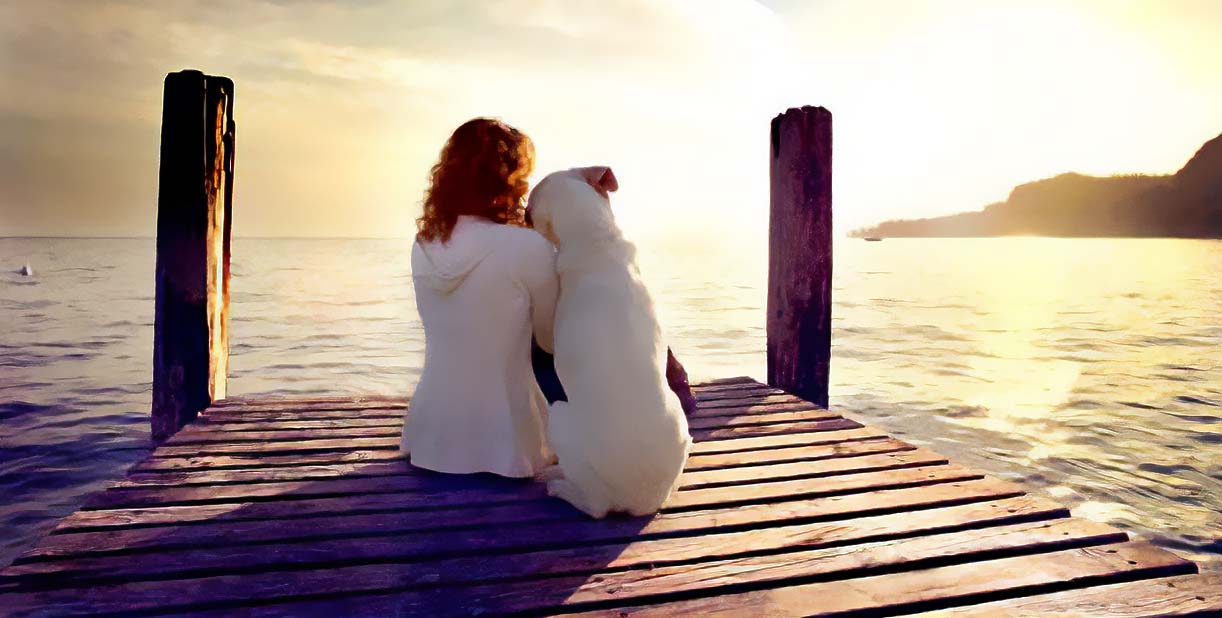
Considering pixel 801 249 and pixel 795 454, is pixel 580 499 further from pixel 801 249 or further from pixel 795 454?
pixel 801 249

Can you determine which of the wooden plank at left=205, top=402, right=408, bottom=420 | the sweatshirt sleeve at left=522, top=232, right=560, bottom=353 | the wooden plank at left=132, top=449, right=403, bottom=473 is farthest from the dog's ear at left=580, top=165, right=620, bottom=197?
the wooden plank at left=205, top=402, right=408, bottom=420

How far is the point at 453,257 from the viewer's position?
3.85m

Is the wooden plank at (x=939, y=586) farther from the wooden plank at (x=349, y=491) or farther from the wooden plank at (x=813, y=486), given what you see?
the wooden plank at (x=349, y=491)

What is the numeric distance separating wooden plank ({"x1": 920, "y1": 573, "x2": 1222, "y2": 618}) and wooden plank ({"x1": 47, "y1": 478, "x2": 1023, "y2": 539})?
911 millimetres

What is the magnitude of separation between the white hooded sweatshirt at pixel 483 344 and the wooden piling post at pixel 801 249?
10.6 feet

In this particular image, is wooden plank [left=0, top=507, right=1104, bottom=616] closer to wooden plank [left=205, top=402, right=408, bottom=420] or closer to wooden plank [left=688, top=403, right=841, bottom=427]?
wooden plank [left=688, top=403, right=841, bottom=427]

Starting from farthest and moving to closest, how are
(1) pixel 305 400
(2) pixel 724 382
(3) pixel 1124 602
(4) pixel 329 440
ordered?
(2) pixel 724 382
(1) pixel 305 400
(4) pixel 329 440
(3) pixel 1124 602

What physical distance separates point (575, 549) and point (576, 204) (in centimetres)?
141

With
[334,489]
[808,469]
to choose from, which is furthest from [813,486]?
[334,489]

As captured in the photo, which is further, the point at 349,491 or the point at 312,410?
the point at 312,410

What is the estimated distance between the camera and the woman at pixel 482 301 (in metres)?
3.84

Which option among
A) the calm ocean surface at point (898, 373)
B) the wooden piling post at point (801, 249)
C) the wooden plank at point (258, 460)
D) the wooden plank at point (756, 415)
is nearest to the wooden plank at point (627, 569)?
the wooden plank at point (258, 460)

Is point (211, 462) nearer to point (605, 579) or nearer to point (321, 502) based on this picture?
point (321, 502)

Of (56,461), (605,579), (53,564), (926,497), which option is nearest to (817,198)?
(926,497)
